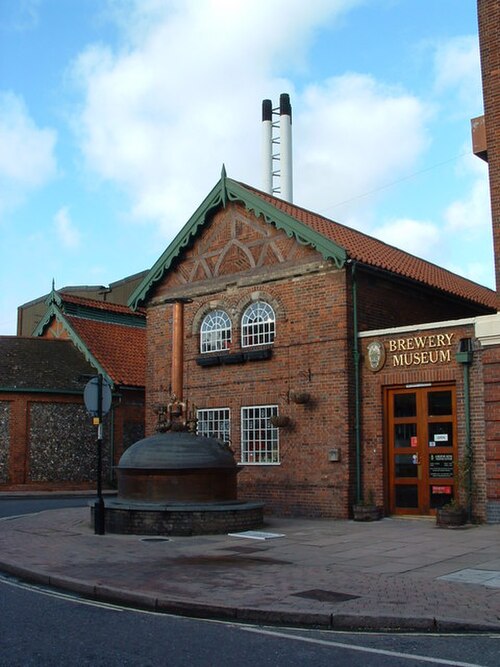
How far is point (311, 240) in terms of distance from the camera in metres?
19.2

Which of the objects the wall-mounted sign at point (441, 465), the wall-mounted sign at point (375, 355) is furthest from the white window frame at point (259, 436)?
the wall-mounted sign at point (441, 465)

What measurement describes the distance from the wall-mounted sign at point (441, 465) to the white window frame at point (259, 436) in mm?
3966

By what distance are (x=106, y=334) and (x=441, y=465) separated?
1958 centimetres

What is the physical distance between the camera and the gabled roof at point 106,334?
31359mm

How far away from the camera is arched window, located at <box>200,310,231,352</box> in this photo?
2156 cm

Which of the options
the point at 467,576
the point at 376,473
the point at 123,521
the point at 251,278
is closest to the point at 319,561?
the point at 467,576

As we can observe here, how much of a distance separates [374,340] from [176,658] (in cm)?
1271

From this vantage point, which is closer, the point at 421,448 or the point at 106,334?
the point at 421,448

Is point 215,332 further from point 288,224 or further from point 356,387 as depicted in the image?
point 356,387

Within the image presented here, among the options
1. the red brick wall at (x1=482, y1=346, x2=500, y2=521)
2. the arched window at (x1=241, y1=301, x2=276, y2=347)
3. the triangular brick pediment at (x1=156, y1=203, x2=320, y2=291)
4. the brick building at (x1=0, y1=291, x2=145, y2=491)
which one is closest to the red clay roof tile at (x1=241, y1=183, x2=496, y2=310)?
the triangular brick pediment at (x1=156, y1=203, x2=320, y2=291)

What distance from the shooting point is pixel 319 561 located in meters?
11.5

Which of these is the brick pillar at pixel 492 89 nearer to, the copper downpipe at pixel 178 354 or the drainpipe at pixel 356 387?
the drainpipe at pixel 356 387

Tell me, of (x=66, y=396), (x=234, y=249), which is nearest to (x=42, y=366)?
(x=66, y=396)

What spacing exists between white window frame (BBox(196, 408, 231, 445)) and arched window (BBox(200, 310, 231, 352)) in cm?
172
